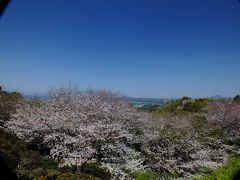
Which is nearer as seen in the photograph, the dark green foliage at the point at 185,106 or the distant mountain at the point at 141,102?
the distant mountain at the point at 141,102

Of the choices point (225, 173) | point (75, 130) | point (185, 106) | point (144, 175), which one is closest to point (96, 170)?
point (75, 130)

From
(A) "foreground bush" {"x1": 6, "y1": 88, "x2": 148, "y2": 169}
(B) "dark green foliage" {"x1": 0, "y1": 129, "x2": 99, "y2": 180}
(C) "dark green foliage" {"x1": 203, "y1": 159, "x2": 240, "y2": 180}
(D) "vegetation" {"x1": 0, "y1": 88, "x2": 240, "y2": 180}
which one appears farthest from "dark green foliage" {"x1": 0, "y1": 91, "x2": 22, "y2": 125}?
(C) "dark green foliage" {"x1": 203, "y1": 159, "x2": 240, "y2": 180}

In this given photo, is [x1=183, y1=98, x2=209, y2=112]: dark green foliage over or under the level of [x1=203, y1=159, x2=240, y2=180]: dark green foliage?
over

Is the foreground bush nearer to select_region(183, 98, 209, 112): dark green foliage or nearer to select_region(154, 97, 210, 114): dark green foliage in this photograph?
select_region(154, 97, 210, 114): dark green foliage

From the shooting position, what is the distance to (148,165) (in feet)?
47.1

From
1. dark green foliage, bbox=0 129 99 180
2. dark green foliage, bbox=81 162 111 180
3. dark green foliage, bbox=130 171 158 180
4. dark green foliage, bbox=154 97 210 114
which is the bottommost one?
dark green foliage, bbox=130 171 158 180

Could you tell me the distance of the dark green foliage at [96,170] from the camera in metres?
11.3

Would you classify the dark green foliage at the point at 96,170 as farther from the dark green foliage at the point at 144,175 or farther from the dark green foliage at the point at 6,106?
the dark green foliage at the point at 6,106

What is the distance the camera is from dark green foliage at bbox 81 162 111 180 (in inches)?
447

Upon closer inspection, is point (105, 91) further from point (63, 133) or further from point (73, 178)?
point (73, 178)

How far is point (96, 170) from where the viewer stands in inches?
460

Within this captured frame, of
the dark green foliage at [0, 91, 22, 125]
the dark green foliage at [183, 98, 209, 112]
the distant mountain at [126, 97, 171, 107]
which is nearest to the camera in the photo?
the dark green foliage at [0, 91, 22, 125]

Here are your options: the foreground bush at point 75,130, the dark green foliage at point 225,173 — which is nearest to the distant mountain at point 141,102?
the foreground bush at point 75,130

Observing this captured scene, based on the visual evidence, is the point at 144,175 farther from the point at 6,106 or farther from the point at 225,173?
the point at 6,106
